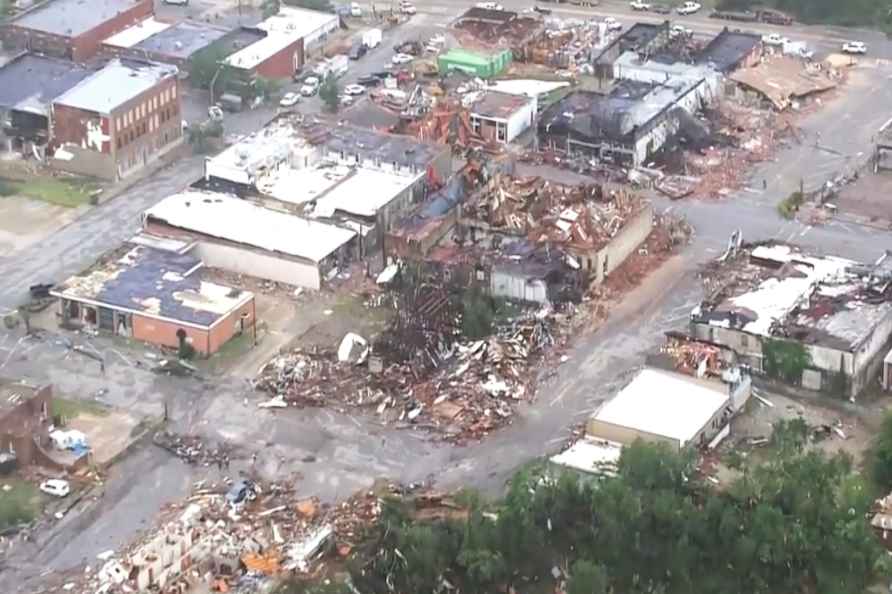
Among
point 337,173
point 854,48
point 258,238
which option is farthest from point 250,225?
point 854,48

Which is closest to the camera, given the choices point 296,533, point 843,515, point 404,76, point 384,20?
point 843,515

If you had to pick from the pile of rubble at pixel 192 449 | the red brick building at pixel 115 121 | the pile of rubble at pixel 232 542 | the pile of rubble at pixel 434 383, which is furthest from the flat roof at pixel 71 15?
the pile of rubble at pixel 232 542

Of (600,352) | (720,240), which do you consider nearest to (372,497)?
(600,352)

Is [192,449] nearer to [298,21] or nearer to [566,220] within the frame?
[566,220]

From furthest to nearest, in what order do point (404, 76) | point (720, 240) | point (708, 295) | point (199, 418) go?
point (404, 76) → point (720, 240) → point (708, 295) → point (199, 418)

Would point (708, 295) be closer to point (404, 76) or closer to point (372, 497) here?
point (372, 497)
